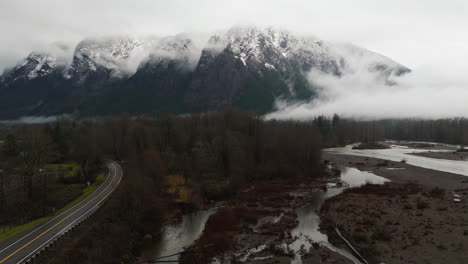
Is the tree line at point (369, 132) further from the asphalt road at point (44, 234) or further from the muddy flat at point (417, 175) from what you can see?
the asphalt road at point (44, 234)

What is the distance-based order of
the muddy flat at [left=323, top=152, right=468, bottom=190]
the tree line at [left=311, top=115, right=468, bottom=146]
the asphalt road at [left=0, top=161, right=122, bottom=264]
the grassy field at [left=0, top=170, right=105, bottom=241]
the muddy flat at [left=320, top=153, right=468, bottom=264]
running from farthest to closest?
the tree line at [left=311, top=115, right=468, bottom=146], the muddy flat at [left=323, top=152, right=468, bottom=190], the grassy field at [left=0, top=170, right=105, bottom=241], the muddy flat at [left=320, top=153, right=468, bottom=264], the asphalt road at [left=0, top=161, right=122, bottom=264]

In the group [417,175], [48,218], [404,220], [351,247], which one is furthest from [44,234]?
[417,175]

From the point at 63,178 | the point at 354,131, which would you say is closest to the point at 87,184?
the point at 63,178

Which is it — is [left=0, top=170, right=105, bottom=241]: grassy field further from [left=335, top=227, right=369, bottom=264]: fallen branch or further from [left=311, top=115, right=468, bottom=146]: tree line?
[left=311, top=115, right=468, bottom=146]: tree line

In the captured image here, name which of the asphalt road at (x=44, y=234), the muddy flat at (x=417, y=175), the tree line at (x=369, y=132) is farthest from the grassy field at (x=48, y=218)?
the tree line at (x=369, y=132)

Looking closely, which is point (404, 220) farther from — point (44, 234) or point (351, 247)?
point (44, 234)

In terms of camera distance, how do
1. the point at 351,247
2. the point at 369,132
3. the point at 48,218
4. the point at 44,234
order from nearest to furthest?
1. the point at 351,247
2. the point at 44,234
3. the point at 48,218
4. the point at 369,132

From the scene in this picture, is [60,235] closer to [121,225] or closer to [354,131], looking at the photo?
[121,225]

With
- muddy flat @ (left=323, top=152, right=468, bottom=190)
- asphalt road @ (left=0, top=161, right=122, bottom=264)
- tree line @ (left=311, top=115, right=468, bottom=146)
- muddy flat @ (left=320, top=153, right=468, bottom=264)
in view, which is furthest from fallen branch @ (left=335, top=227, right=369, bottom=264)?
tree line @ (left=311, top=115, right=468, bottom=146)

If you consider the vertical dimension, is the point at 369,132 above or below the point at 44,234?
above
